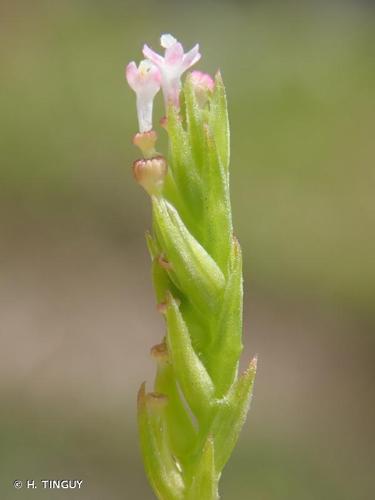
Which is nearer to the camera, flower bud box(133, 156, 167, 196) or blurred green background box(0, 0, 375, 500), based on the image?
flower bud box(133, 156, 167, 196)

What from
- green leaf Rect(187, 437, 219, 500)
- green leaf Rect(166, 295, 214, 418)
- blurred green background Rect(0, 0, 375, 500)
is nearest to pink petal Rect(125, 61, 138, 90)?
green leaf Rect(166, 295, 214, 418)

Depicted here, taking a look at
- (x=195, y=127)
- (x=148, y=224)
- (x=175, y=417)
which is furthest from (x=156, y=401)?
(x=148, y=224)

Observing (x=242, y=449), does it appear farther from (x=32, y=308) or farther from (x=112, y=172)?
(x=112, y=172)

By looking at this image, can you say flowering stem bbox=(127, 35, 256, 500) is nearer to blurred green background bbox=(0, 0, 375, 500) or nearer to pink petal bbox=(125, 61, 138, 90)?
pink petal bbox=(125, 61, 138, 90)

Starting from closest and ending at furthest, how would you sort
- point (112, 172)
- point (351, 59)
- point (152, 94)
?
point (152, 94), point (112, 172), point (351, 59)

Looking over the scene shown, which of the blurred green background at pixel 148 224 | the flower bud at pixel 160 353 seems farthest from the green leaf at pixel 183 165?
the blurred green background at pixel 148 224

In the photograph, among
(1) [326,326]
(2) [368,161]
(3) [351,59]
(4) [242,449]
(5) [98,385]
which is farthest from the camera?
(3) [351,59]

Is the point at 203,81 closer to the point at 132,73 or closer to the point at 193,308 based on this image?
the point at 132,73

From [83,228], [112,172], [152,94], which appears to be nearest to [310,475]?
[83,228]
